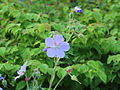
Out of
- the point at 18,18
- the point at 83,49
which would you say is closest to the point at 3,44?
the point at 18,18

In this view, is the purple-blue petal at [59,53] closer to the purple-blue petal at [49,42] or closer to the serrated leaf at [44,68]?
the purple-blue petal at [49,42]

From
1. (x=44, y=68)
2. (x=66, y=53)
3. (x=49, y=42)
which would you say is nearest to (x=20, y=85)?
(x=44, y=68)

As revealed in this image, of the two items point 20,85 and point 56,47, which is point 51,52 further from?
point 20,85

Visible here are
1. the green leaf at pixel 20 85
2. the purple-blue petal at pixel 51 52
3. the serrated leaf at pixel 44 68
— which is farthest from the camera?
the green leaf at pixel 20 85

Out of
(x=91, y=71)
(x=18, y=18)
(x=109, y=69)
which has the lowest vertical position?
(x=109, y=69)

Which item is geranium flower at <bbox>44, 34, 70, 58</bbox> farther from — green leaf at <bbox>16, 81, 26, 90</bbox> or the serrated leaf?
green leaf at <bbox>16, 81, 26, 90</bbox>

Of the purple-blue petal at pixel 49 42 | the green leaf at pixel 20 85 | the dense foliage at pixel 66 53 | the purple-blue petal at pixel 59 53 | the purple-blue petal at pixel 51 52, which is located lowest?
the green leaf at pixel 20 85

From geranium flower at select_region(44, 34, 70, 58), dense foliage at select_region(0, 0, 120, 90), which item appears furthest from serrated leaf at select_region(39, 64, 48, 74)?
geranium flower at select_region(44, 34, 70, 58)

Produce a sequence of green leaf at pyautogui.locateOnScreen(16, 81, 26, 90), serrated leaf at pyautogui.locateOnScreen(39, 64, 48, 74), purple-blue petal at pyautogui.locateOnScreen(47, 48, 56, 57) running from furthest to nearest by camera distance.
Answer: green leaf at pyautogui.locateOnScreen(16, 81, 26, 90), serrated leaf at pyautogui.locateOnScreen(39, 64, 48, 74), purple-blue petal at pyautogui.locateOnScreen(47, 48, 56, 57)

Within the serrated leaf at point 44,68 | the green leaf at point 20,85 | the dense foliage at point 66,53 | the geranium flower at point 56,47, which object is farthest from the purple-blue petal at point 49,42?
the green leaf at point 20,85

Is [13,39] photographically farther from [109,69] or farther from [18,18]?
[109,69]

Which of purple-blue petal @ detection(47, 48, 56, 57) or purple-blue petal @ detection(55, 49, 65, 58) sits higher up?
purple-blue petal @ detection(47, 48, 56, 57)
